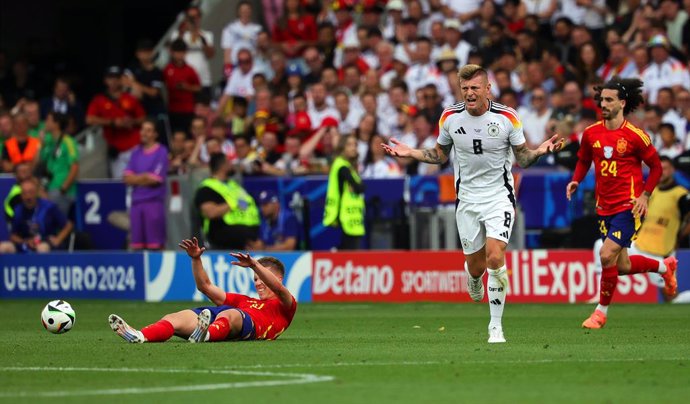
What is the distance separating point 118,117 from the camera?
25641 mm

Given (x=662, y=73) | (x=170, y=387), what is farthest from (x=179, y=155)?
(x=170, y=387)

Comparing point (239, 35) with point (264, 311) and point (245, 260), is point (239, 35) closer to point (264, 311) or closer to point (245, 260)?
point (264, 311)

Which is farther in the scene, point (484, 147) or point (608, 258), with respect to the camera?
point (608, 258)

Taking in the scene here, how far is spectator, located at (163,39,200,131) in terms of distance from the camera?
86.3 feet

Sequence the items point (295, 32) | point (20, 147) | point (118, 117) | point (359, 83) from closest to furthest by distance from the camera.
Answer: point (20, 147)
point (359, 83)
point (118, 117)
point (295, 32)

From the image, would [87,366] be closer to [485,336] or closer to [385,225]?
[485,336]

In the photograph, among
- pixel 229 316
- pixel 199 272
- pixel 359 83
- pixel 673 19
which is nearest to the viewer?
pixel 229 316

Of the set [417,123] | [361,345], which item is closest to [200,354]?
[361,345]

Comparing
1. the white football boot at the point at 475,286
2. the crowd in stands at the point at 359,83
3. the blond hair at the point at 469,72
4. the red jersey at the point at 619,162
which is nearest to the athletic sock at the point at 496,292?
the white football boot at the point at 475,286

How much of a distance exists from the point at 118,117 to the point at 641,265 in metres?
12.3

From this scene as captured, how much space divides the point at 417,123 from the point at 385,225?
1.71 meters

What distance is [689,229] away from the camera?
65.8ft

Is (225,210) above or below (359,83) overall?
below

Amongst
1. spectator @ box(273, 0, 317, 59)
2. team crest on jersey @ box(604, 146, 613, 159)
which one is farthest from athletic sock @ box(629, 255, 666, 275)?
spectator @ box(273, 0, 317, 59)
